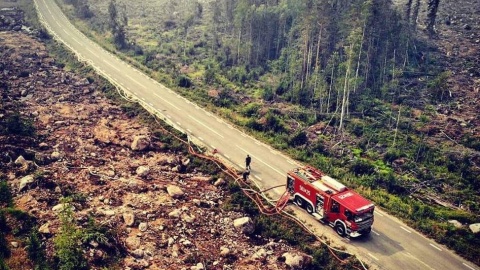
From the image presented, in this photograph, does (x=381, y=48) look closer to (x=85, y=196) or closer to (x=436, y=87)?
(x=436, y=87)

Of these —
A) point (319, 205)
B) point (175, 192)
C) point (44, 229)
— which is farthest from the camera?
point (175, 192)

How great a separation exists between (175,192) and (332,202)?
39.1 feet

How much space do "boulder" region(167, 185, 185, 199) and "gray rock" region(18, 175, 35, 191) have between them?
10.3 meters

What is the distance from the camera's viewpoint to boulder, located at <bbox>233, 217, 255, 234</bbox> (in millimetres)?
27953

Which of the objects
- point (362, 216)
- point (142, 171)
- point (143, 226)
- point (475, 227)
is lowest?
point (475, 227)

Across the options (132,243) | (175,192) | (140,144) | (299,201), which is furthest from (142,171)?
(299,201)

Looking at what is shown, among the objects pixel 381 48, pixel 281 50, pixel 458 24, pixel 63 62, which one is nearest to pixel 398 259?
pixel 381 48

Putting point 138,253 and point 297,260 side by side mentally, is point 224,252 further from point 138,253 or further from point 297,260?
point 138,253

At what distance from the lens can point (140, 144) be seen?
3725 cm

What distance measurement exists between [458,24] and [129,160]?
217 feet

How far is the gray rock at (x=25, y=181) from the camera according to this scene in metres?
29.6

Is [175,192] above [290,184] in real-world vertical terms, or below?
below

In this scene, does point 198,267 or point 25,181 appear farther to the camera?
point 25,181

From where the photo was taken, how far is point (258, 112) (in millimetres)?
47281
